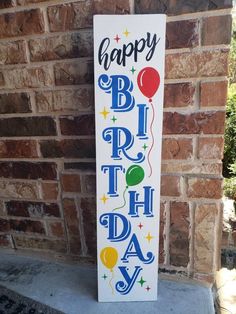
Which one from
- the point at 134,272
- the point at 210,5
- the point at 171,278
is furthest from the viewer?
the point at 171,278

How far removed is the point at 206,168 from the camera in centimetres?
105

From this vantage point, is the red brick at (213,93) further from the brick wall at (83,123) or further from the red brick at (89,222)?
the red brick at (89,222)

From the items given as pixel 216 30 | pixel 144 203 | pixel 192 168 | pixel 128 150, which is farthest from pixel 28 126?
pixel 216 30

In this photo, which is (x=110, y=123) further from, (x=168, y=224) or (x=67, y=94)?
(x=168, y=224)

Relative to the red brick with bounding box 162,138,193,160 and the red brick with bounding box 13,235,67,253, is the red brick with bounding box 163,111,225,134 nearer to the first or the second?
the red brick with bounding box 162,138,193,160

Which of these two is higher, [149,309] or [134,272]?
[134,272]

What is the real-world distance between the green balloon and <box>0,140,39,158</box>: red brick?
0.40m

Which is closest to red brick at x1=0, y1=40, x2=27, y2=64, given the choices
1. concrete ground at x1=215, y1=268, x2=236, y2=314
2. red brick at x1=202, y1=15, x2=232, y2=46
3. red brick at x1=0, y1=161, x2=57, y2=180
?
red brick at x1=0, y1=161, x2=57, y2=180

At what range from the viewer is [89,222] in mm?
1230

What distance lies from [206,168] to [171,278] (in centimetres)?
48

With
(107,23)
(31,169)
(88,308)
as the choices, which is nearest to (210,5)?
(107,23)

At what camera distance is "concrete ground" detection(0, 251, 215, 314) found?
43.9 inches

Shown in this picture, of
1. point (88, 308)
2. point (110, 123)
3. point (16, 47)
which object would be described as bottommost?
point (88, 308)

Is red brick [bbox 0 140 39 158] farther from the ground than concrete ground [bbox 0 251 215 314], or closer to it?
farther from the ground
